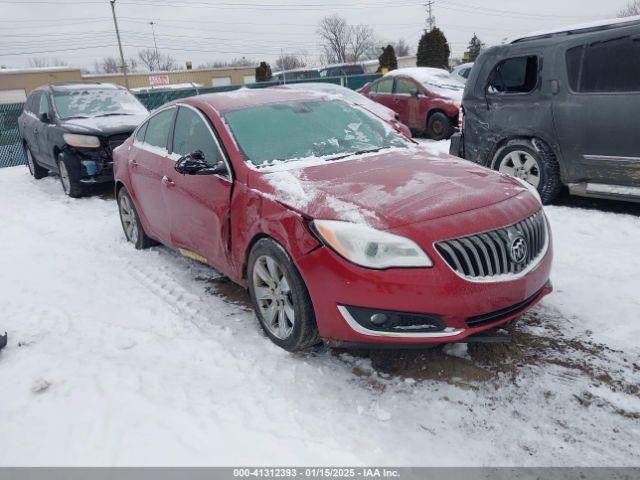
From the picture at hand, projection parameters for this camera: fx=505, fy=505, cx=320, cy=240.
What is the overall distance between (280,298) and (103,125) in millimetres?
6447

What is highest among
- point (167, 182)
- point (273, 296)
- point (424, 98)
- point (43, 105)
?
point (43, 105)

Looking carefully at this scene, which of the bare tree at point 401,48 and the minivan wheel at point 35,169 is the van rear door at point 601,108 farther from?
the bare tree at point 401,48

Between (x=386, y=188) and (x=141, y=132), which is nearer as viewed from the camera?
(x=386, y=188)

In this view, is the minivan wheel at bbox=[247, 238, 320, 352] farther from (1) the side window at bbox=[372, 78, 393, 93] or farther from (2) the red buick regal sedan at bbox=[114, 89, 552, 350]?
(1) the side window at bbox=[372, 78, 393, 93]

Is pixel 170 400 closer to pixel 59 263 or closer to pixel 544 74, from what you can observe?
pixel 59 263

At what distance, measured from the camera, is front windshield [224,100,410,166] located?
11.7 ft

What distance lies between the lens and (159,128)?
4.71m

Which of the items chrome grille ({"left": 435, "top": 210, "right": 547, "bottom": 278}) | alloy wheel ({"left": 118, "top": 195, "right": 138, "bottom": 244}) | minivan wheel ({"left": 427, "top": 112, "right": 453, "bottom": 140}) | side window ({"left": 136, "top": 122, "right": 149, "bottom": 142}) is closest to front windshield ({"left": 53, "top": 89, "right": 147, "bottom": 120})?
alloy wheel ({"left": 118, "top": 195, "right": 138, "bottom": 244})

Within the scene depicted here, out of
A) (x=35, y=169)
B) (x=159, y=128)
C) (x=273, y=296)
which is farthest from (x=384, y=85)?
(x=273, y=296)

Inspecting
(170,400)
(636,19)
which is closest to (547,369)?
(170,400)

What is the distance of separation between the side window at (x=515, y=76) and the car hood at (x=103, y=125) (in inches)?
217

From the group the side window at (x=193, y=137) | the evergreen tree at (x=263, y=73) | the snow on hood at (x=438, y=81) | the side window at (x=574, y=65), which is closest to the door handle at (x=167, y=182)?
the side window at (x=193, y=137)

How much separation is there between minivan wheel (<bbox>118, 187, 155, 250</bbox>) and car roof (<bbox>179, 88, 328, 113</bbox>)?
1.49 m

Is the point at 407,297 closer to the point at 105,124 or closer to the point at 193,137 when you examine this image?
the point at 193,137
